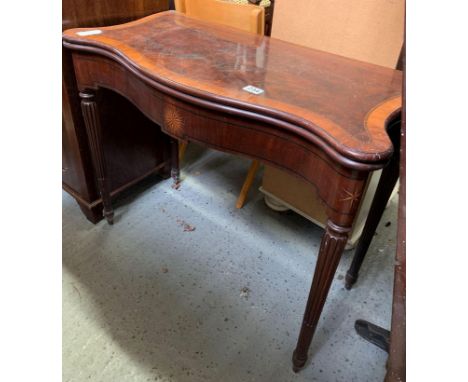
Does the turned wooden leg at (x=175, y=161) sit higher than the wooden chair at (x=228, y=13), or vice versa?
A: the wooden chair at (x=228, y=13)

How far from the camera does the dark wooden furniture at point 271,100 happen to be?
651 millimetres

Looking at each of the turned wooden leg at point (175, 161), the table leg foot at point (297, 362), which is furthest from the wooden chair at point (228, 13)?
the table leg foot at point (297, 362)

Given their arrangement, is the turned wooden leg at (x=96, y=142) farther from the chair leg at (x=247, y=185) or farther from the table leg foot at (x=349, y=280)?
the table leg foot at (x=349, y=280)

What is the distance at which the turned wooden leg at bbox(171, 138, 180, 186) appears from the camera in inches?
A: 65.1

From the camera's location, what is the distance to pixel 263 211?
5.24ft

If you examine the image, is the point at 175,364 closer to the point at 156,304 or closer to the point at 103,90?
the point at 156,304

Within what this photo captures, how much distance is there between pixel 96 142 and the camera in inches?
48.7

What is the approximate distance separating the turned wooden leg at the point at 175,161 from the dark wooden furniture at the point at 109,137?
1.2 inches

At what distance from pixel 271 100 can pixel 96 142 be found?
30.4 inches

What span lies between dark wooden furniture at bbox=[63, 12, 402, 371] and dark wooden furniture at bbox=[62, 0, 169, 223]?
100 millimetres

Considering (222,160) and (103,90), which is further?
(222,160)

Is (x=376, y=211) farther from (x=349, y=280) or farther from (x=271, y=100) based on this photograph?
(x=271, y=100)

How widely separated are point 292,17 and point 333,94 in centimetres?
60

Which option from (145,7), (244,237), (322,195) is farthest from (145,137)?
(322,195)
